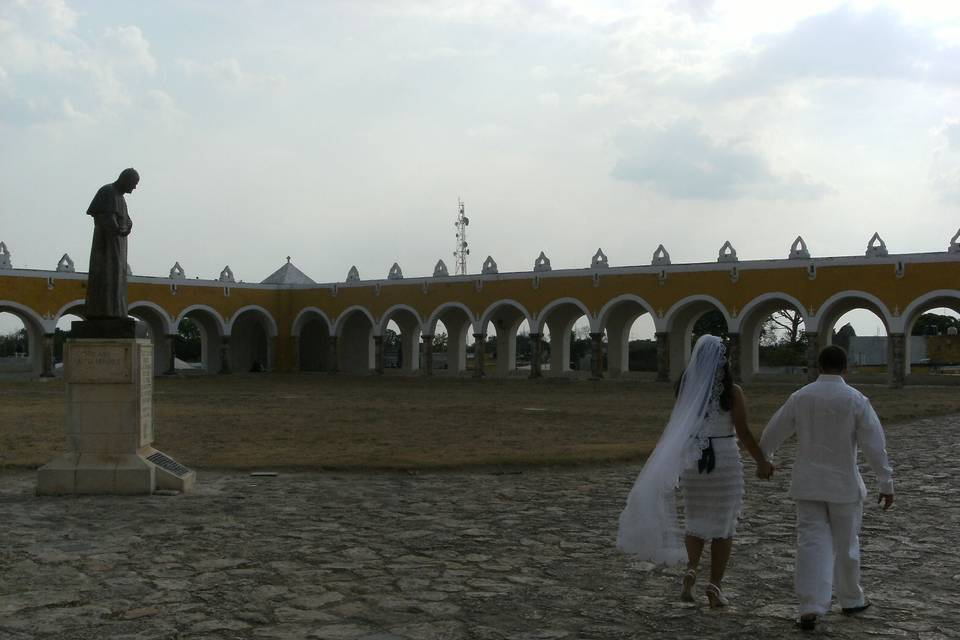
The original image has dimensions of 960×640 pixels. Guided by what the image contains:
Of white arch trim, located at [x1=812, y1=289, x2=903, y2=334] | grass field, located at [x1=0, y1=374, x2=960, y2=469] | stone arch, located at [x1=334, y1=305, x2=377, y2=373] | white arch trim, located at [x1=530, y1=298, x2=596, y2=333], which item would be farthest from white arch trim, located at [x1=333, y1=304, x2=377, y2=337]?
white arch trim, located at [x1=812, y1=289, x2=903, y2=334]

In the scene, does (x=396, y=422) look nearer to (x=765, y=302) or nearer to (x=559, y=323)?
(x=765, y=302)

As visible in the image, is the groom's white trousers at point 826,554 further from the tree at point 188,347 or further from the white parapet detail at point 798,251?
the tree at point 188,347

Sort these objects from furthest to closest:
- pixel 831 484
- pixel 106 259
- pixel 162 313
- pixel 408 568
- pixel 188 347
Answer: pixel 188 347, pixel 162 313, pixel 106 259, pixel 408 568, pixel 831 484

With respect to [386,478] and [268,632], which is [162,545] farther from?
[386,478]

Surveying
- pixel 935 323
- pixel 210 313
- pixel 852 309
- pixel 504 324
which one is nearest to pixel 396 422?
pixel 852 309

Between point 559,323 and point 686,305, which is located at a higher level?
point 686,305

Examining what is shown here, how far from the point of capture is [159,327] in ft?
118

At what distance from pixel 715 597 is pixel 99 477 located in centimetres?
506

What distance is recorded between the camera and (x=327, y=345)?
132 ft

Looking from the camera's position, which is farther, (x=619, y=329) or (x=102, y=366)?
(x=619, y=329)

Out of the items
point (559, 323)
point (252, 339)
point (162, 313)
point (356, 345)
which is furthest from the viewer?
point (252, 339)

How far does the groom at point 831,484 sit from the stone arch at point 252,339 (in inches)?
1355

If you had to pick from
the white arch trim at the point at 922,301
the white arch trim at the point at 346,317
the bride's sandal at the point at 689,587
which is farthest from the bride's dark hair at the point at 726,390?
the white arch trim at the point at 346,317

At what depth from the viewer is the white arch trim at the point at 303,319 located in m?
37.6
